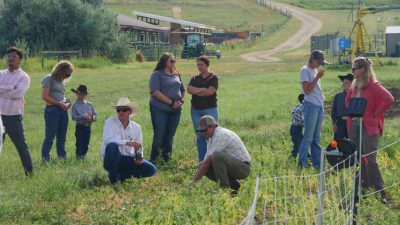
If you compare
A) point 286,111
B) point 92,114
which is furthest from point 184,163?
point 286,111

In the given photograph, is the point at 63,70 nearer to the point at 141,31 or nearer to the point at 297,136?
the point at 297,136

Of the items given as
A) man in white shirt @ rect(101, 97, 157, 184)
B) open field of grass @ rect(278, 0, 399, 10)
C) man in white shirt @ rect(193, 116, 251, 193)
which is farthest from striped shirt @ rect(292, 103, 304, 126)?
open field of grass @ rect(278, 0, 399, 10)

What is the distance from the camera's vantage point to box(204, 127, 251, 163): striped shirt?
9414 mm

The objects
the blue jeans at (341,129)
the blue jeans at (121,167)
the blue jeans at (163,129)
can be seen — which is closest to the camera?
the blue jeans at (121,167)

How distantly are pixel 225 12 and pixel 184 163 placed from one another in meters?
108

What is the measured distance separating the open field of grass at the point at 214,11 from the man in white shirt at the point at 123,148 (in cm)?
9370

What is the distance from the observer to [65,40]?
4903cm

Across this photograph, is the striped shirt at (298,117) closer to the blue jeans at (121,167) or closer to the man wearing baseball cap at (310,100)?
the man wearing baseball cap at (310,100)

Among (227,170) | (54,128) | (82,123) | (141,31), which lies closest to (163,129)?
(82,123)

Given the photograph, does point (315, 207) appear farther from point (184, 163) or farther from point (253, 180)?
point (184, 163)

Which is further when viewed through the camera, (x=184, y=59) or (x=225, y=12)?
(x=225, y=12)

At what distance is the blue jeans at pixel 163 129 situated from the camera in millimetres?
11672

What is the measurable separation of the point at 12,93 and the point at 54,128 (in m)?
1.71

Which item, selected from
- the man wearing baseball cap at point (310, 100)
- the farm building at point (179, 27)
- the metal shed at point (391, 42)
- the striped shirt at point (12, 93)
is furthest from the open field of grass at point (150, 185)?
the farm building at point (179, 27)
